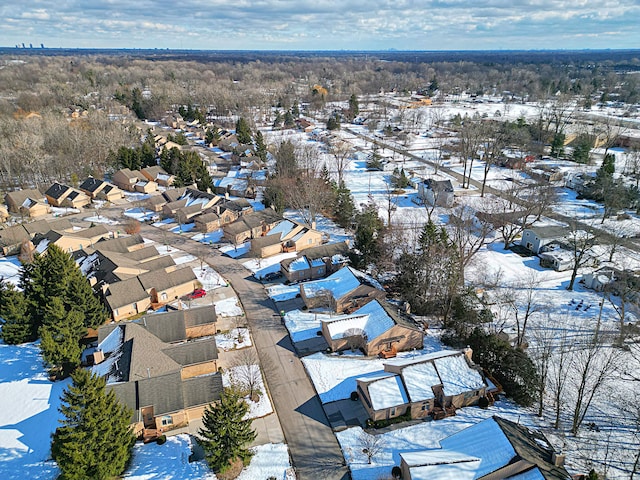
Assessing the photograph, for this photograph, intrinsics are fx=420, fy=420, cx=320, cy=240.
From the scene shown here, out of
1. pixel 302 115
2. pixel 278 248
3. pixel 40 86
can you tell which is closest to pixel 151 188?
pixel 278 248

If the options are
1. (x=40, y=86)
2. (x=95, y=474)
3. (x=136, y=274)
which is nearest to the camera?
(x=95, y=474)

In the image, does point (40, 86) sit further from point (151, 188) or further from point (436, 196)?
point (436, 196)

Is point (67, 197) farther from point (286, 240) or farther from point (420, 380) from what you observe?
point (420, 380)

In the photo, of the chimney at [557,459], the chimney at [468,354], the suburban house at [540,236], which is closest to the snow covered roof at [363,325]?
the chimney at [468,354]

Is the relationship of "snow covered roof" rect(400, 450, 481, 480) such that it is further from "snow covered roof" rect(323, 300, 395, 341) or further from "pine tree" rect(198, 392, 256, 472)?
"snow covered roof" rect(323, 300, 395, 341)

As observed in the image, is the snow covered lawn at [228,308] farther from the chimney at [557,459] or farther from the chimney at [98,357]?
the chimney at [557,459]

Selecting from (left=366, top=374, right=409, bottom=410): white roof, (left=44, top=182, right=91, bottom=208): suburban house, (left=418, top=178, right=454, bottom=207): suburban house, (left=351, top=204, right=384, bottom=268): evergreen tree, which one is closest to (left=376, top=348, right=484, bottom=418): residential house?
(left=366, top=374, right=409, bottom=410): white roof
